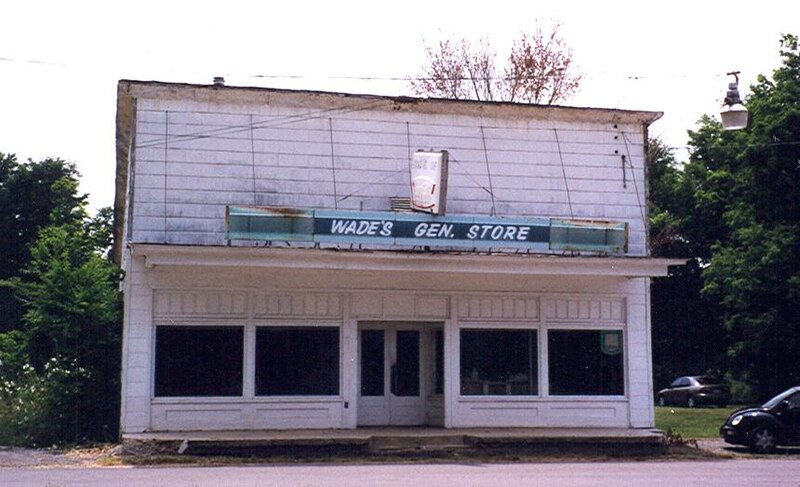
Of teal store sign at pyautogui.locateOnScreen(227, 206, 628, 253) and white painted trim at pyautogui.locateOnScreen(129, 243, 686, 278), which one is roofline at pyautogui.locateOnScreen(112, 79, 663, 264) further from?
white painted trim at pyautogui.locateOnScreen(129, 243, 686, 278)

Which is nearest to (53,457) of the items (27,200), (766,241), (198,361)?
(198,361)

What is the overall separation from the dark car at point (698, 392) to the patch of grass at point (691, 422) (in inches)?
205

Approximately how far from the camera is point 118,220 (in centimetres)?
3042

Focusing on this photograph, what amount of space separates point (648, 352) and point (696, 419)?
11.4 m

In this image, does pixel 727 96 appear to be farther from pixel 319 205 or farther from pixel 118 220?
pixel 118 220

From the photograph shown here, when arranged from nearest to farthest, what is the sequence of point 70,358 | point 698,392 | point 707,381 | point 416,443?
1. point 416,443
2. point 70,358
3. point 698,392
4. point 707,381

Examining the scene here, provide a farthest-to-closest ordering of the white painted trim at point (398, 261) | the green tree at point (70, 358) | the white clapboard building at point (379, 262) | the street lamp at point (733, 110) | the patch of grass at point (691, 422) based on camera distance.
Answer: the patch of grass at point (691, 422) → the green tree at point (70, 358) → the white clapboard building at point (379, 262) → the white painted trim at point (398, 261) → the street lamp at point (733, 110)

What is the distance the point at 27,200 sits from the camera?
52.5 m

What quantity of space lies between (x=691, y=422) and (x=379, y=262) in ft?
51.4

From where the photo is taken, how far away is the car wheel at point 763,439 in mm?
24016

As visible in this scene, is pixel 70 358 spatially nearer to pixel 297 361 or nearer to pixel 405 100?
pixel 297 361

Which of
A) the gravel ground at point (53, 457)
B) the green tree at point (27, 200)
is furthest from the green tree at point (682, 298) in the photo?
the gravel ground at point (53, 457)

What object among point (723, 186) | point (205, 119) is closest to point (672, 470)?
point (205, 119)

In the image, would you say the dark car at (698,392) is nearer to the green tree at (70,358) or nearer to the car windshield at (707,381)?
the car windshield at (707,381)
